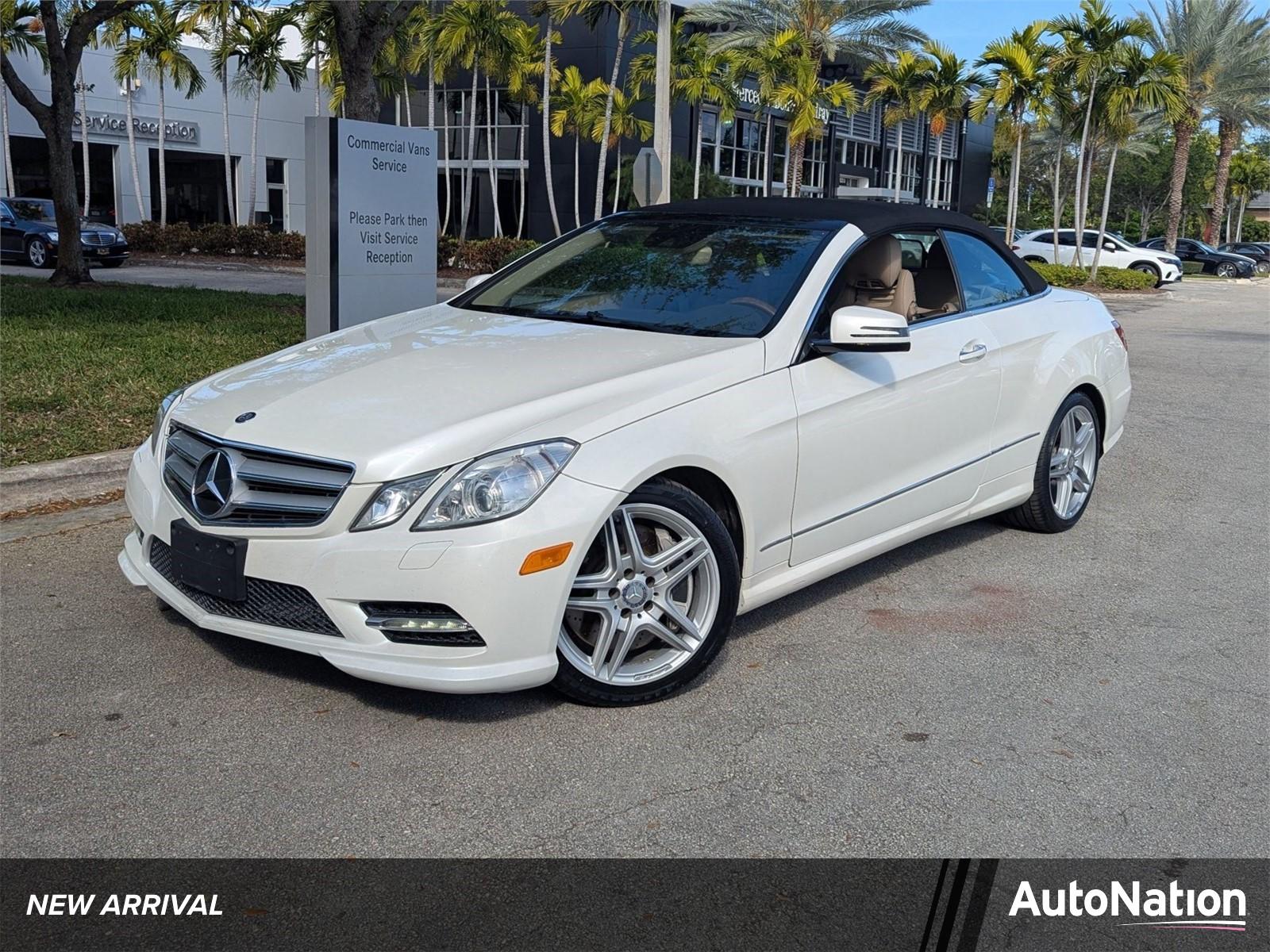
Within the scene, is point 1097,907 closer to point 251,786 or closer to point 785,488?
point 785,488

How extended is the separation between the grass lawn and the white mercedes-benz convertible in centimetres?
283

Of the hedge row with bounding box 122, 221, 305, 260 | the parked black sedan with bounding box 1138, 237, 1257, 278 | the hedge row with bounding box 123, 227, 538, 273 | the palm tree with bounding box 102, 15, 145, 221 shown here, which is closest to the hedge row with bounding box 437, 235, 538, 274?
the hedge row with bounding box 123, 227, 538, 273

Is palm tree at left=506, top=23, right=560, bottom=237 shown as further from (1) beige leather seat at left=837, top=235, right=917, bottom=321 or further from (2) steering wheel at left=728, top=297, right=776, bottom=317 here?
(2) steering wheel at left=728, top=297, right=776, bottom=317

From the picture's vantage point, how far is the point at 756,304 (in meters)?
4.84

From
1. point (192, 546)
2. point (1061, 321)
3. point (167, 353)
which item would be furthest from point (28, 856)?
point (167, 353)

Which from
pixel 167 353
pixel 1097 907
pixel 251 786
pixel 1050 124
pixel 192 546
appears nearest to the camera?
pixel 1097 907

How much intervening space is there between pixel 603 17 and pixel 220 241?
1269 centimetres

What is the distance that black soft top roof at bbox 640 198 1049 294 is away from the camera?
17.7 ft

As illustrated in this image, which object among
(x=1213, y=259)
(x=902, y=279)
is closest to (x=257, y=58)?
(x=902, y=279)

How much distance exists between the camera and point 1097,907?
307cm

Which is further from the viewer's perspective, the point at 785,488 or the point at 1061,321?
the point at 1061,321

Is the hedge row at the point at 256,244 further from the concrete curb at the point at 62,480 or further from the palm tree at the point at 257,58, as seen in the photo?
the concrete curb at the point at 62,480

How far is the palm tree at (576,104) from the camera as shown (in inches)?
1364

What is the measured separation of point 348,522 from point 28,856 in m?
1.19
